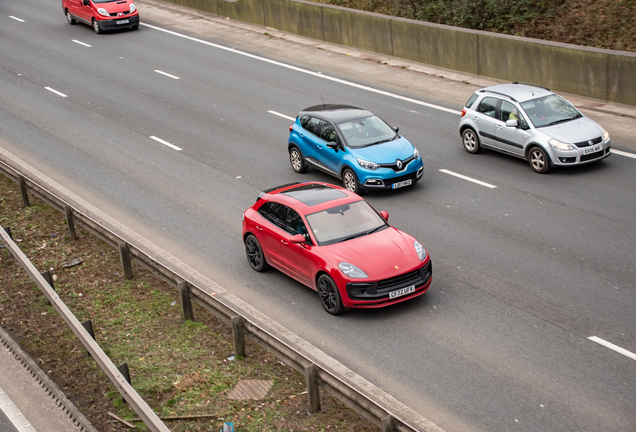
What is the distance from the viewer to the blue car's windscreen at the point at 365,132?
15.7m

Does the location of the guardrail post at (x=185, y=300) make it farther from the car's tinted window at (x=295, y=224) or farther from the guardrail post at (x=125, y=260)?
the car's tinted window at (x=295, y=224)

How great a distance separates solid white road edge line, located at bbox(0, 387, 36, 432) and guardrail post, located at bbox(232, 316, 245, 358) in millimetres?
2600

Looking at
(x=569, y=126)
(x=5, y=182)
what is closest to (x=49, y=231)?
(x=5, y=182)

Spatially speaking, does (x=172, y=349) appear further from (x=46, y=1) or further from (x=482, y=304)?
(x=46, y=1)

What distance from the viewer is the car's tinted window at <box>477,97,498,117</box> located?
16.9 m

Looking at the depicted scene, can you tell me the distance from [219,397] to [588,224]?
→ 795 cm

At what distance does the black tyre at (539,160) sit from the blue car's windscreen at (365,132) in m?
3.01

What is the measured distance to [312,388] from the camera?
26.0 feet

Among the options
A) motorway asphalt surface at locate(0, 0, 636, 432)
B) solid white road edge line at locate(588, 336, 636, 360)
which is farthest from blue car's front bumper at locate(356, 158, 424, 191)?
solid white road edge line at locate(588, 336, 636, 360)

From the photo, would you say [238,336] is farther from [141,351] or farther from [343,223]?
[343,223]

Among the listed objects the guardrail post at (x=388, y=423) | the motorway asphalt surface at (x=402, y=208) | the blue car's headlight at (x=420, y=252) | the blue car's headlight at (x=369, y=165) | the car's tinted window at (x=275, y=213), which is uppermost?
the guardrail post at (x=388, y=423)

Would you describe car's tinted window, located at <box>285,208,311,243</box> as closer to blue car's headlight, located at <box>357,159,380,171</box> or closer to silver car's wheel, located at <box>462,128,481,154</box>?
blue car's headlight, located at <box>357,159,380,171</box>

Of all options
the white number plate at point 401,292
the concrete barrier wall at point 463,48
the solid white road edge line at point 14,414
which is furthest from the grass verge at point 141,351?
the concrete barrier wall at point 463,48

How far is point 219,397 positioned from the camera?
8.43 meters
